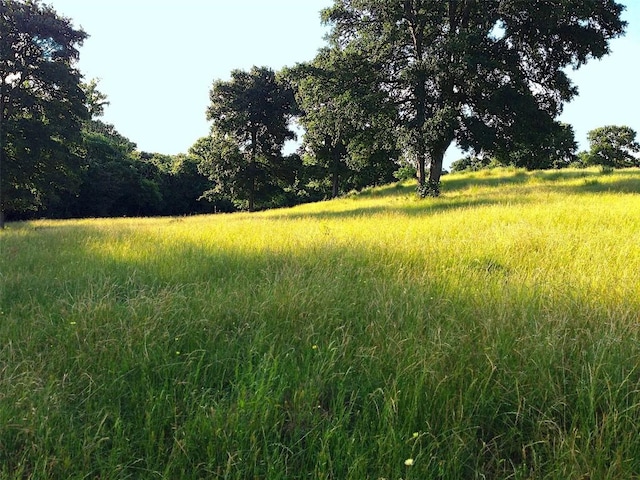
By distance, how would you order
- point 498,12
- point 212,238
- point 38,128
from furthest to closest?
point 38,128, point 498,12, point 212,238

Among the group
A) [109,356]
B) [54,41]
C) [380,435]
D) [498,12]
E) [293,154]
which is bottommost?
[380,435]

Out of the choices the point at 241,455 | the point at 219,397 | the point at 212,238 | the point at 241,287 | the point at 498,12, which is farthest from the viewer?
the point at 498,12

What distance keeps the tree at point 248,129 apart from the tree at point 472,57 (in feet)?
42.4

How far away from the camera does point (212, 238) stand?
23.2ft

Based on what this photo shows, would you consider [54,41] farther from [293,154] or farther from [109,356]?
[109,356]

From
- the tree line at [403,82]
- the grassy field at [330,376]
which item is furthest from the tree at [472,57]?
the grassy field at [330,376]

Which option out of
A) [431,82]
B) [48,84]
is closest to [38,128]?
[48,84]

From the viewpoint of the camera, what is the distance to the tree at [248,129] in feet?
92.1

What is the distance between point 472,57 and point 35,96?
18895 mm

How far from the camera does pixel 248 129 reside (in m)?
28.7

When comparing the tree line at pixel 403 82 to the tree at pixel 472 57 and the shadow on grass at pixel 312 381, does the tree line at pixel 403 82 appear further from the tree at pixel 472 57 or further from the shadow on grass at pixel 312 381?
the shadow on grass at pixel 312 381

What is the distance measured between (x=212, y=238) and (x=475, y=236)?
4475mm

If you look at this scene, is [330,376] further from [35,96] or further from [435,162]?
[35,96]

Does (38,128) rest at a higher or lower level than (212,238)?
higher
